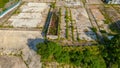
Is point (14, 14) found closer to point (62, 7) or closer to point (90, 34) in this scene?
point (62, 7)

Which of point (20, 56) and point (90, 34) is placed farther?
point (90, 34)

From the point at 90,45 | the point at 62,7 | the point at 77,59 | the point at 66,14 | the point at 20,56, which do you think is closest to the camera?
the point at 77,59

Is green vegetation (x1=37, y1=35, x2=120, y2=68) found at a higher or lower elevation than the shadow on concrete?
higher

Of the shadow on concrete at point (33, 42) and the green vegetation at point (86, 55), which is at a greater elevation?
the green vegetation at point (86, 55)

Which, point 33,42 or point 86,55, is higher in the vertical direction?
point 86,55

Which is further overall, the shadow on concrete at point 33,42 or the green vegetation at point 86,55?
the shadow on concrete at point 33,42

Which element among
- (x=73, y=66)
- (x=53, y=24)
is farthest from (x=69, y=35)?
(x=73, y=66)

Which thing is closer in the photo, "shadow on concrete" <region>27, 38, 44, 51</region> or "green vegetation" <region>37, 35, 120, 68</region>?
"green vegetation" <region>37, 35, 120, 68</region>

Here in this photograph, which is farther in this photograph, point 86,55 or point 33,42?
point 33,42
